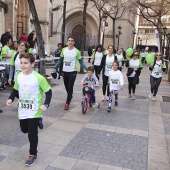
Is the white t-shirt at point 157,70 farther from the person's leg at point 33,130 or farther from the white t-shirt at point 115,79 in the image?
the person's leg at point 33,130

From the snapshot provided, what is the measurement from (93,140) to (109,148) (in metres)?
0.45

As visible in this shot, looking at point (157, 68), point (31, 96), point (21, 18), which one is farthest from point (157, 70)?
point (21, 18)

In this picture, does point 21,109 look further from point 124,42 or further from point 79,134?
point 124,42

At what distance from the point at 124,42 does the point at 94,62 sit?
33367 mm

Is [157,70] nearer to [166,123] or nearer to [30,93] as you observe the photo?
[166,123]

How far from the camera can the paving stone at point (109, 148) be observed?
4.33m

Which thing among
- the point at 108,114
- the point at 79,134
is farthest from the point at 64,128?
the point at 108,114

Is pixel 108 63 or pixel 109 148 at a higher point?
pixel 108 63

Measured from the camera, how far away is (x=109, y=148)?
4824mm

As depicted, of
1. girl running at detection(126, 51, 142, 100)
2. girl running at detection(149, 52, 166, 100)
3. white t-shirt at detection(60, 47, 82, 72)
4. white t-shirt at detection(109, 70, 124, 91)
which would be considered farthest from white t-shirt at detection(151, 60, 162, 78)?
white t-shirt at detection(60, 47, 82, 72)

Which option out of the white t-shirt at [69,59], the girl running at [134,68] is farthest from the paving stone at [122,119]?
the girl running at [134,68]

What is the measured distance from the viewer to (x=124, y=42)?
43.5 meters

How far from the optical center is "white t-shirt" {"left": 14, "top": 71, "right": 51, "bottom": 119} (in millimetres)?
3890

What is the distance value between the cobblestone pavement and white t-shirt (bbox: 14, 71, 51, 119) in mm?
818
